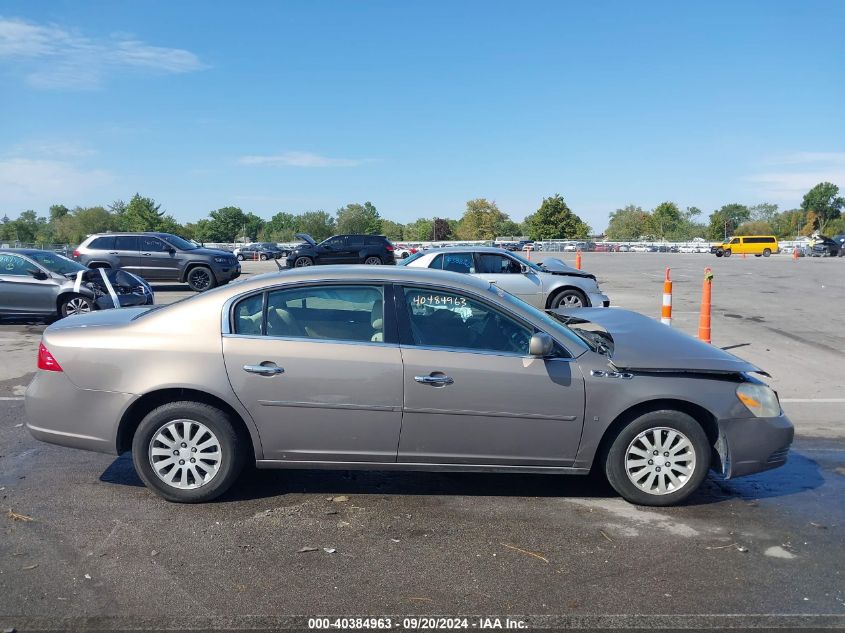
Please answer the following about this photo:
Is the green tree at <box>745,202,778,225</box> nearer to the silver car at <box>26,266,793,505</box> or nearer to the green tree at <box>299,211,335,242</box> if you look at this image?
the green tree at <box>299,211,335,242</box>

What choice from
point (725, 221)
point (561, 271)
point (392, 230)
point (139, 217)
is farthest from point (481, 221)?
point (561, 271)

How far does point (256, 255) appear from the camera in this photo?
56500mm

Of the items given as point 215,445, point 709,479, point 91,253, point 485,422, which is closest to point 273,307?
point 215,445

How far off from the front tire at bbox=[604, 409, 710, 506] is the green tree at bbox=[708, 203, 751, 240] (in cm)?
13376

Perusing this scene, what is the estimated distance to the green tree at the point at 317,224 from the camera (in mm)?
117312

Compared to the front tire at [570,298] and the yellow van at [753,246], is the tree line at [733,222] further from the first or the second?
the front tire at [570,298]

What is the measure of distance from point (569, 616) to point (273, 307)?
268 centimetres

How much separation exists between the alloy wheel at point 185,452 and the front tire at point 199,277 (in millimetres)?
16868

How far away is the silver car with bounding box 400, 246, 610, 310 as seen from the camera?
1407cm

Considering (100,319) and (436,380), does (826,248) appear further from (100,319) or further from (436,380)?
(100,319)

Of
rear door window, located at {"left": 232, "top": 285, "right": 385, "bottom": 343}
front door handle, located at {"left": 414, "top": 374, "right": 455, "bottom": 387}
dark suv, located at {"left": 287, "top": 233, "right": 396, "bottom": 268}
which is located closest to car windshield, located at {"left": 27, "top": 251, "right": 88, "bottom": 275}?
rear door window, located at {"left": 232, "top": 285, "right": 385, "bottom": 343}

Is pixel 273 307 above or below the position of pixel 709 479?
above

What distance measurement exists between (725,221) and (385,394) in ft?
452

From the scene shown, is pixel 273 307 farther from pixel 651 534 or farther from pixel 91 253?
pixel 91 253
